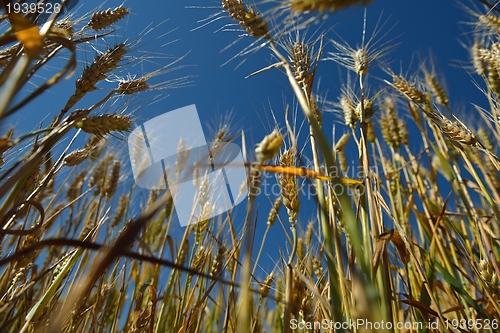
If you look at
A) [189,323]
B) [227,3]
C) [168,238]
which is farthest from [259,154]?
[168,238]

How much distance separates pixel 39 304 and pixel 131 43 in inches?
28.6

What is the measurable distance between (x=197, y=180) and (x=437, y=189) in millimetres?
1427

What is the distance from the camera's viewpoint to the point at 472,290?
1.49 m

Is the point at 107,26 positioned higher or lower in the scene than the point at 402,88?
lower

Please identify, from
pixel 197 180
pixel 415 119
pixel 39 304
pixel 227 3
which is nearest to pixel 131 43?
pixel 227 3

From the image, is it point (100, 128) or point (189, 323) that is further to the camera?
point (189, 323)

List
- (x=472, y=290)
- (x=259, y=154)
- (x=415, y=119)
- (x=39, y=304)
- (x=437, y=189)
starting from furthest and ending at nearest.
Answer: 1. (x=437, y=189)
2. (x=415, y=119)
3. (x=472, y=290)
4. (x=39, y=304)
5. (x=259, y=154)

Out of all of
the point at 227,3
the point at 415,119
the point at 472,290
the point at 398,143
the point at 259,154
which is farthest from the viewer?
the point at 398,143

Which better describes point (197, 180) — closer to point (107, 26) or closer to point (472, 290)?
point (107, 26)

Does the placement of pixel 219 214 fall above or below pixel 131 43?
below

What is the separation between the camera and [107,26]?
1000mm

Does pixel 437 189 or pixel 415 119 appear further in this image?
pixel 437 189

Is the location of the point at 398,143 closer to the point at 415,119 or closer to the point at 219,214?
the point at 415,119

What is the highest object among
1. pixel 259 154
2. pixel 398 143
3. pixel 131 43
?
pixel 398 143
